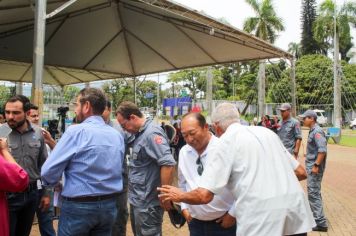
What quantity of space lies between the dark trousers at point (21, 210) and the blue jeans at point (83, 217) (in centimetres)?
99

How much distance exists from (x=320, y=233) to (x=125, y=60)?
24.5ft

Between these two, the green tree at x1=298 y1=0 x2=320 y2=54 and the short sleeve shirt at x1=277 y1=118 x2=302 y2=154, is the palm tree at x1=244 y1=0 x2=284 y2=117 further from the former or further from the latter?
the green tree at x1=298 y1=0 x2=320 y2=54

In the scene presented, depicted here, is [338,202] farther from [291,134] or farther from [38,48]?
[38,48]

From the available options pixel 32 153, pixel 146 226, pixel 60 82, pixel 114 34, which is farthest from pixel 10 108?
pixel 60 82

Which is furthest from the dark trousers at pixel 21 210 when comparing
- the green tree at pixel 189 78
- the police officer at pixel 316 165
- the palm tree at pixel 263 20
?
the green tree at pixel 189 78

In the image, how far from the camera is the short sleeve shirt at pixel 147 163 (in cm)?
413

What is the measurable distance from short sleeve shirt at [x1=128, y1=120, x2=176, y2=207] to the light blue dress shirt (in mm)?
864

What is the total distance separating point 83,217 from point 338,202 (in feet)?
24.2

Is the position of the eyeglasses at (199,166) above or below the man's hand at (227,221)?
above

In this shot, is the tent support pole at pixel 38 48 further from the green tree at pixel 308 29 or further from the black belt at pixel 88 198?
the green tree at pixel 308 29

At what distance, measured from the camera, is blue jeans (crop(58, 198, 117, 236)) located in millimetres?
3158

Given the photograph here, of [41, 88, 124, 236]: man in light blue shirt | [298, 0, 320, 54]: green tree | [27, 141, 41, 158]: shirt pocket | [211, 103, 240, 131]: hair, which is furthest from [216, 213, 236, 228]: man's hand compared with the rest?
[298, 0, 320, 54]: green tree

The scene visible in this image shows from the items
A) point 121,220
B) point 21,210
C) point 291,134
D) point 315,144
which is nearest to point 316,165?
point 315,144

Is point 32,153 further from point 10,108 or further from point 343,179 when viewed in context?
point 343,179
